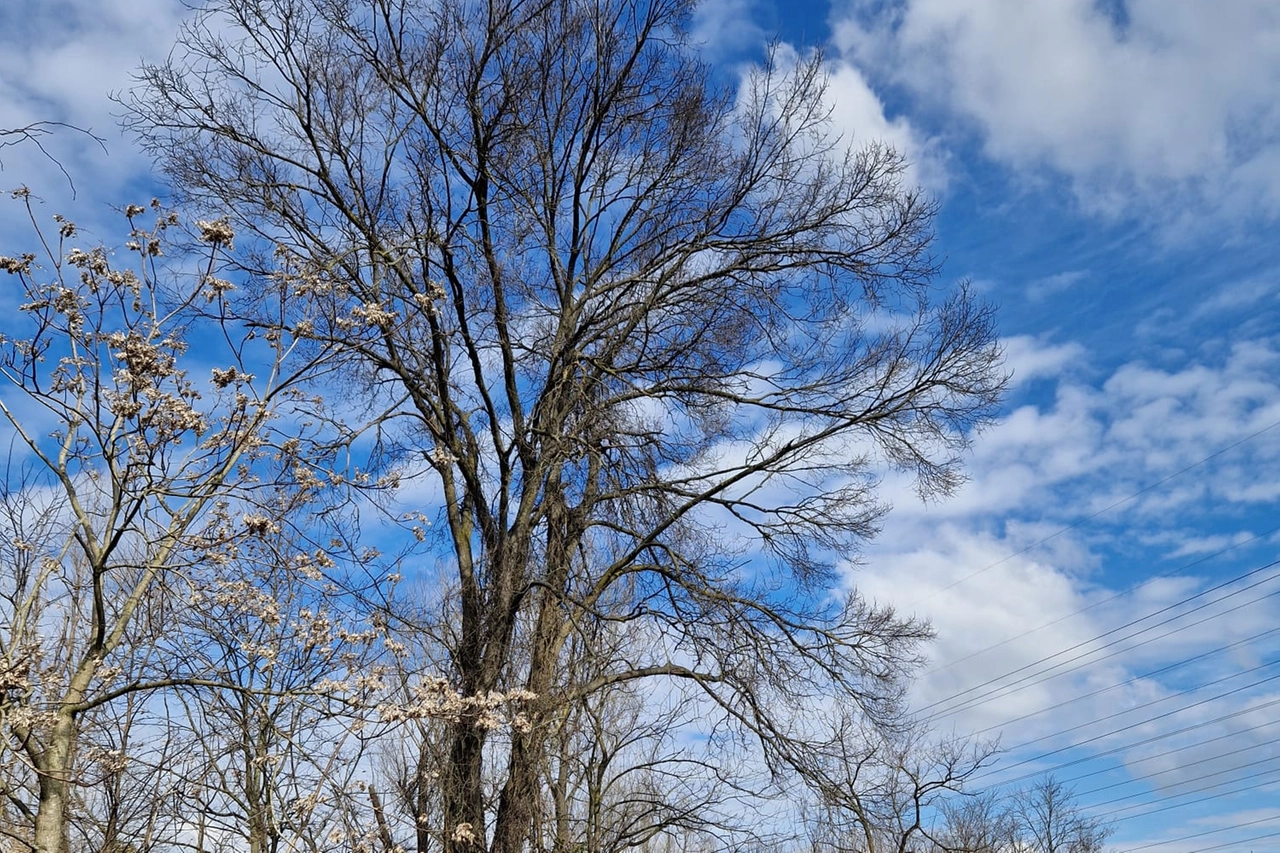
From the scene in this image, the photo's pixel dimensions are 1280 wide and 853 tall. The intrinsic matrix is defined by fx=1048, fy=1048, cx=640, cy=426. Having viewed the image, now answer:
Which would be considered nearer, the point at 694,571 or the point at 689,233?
the point at 694,571

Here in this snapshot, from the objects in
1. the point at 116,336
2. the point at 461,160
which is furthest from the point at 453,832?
the point at 461,160

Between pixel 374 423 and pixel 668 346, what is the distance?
320cm

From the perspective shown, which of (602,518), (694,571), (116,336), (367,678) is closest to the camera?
(116,336)

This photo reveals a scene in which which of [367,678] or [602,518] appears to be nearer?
[367,678]

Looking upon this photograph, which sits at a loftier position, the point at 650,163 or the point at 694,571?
the point at 650,163

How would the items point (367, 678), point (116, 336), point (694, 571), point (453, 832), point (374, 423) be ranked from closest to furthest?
point (116, 336) < point (367, 678) < point (453, 832) < point (374, 423) < point (694, 571)

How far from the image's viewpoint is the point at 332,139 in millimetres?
9914

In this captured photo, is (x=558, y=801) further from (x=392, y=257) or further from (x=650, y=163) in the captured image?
(x=650, y=163)

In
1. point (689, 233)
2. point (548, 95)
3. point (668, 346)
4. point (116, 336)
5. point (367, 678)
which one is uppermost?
point (548, 95)

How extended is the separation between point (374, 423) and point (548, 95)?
3.78 m

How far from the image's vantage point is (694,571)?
10.1 m

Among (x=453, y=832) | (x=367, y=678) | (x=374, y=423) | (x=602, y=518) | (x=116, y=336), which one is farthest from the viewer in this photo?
(x=602, y=518)

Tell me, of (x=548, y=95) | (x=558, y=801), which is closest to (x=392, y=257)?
(x=548, y=95)

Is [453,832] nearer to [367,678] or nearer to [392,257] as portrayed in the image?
[367,678]
